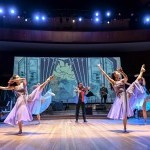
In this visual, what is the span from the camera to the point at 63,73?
16.9 meters

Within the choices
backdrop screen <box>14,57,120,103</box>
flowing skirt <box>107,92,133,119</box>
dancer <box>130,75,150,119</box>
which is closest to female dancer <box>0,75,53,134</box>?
flowing skirt <box>107,92,133,119</box>

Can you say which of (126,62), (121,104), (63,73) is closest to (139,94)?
(121,104)

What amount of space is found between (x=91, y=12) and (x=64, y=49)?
4.84m

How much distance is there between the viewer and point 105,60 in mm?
17719

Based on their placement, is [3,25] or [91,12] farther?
[3,25]

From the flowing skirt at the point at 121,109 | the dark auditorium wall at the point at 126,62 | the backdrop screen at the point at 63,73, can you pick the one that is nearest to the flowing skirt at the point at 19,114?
the flowing skirt at the point at 121,109

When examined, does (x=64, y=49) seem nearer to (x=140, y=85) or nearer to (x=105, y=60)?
(x=105, y=60)

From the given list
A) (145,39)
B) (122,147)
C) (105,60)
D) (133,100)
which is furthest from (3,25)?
(122,147)

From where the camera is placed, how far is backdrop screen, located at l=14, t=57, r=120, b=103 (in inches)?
661

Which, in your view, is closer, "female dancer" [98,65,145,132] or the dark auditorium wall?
"female dancer" [98,65,145,132]

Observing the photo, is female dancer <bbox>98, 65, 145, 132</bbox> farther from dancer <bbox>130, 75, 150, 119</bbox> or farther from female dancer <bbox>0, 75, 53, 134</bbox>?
female dancer <bbox>0, 75, 53, 134</bbox>

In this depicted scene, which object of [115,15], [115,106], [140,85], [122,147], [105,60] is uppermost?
[115,15]

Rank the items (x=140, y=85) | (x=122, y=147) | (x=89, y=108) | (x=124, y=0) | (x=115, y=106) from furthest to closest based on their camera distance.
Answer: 1. (x=89, y=108)
2. (x=124, y=0)
3. (x=140, y=85)
4. (x=115, y=106)
5. (x=122, y=147)

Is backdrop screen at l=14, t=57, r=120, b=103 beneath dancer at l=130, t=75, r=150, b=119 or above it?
above
